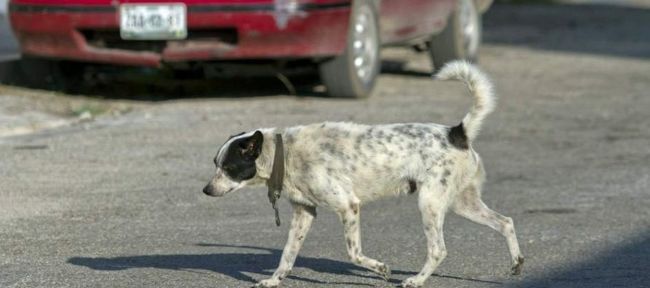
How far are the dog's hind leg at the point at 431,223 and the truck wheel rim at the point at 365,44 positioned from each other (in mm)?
6139

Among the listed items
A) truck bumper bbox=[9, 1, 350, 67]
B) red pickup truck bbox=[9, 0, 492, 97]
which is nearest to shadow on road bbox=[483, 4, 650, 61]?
red pickup truck bbox=[9, 0, 492, 97]

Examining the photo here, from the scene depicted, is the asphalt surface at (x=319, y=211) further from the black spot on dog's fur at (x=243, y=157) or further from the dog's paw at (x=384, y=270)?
the black spot on dog's fur at (x=243, y=157)

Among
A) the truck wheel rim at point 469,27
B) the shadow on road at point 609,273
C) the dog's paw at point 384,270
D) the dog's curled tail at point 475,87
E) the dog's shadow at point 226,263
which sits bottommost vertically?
the truck wheel rim at point 469,27

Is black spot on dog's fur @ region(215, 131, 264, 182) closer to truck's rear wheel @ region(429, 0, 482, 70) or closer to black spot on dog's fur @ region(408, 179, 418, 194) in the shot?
black spot on dog's fur @ region(408, 179, 418, 194)

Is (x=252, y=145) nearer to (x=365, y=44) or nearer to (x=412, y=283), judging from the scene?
(x=412, y=283)

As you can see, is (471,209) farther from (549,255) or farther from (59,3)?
(59,3)

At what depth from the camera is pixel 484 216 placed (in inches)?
268

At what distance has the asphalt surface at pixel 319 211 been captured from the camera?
680 centimetres

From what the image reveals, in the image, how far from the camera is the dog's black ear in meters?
6.41

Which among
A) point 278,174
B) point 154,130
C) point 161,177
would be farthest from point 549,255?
point 154,130

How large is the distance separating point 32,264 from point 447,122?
528cm

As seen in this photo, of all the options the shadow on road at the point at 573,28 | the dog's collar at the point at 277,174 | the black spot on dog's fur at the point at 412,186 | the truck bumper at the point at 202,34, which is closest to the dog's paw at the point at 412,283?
the black spot on dog's fur at the point at 412,186

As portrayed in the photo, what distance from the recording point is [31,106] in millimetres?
11664

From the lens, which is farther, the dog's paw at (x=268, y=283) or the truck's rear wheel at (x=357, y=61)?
the truck's rear wheel at (x=357, y=61)
